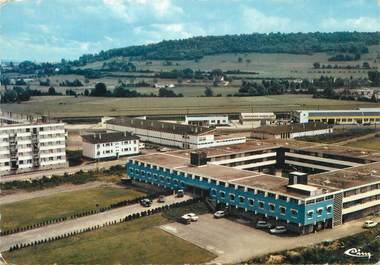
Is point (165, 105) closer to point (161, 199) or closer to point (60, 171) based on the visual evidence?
point (60, 171)

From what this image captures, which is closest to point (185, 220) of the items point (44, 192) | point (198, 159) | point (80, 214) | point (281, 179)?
point (80, 214)

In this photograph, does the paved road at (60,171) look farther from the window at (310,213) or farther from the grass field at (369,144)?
the grass field at (369,144)

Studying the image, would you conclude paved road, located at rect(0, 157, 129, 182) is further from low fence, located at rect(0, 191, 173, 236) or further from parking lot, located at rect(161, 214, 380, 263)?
parking lot, located at rect(161, 214, 380, 263)

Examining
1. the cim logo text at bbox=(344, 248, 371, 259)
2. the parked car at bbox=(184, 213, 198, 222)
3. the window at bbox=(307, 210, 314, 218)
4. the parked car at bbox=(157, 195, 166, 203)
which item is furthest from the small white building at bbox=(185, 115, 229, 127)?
the cim logo text at bbox=(344, 248, 371, 259)

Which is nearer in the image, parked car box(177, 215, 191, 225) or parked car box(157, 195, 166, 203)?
parked car box(177, 215, 191, 225)

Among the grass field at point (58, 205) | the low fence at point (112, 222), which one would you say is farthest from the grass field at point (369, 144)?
the grass field at point (58, 205)

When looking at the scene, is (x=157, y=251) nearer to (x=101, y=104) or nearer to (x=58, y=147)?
(x=58, y=147)

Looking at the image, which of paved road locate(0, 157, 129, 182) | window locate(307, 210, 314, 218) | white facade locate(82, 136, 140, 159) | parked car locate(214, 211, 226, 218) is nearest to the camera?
window locate(307, 210, 314, 218)

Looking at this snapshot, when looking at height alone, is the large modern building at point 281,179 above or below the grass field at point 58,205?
above
